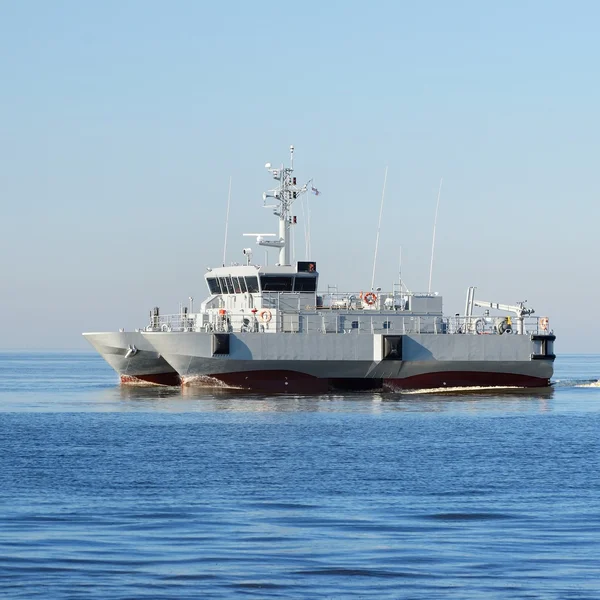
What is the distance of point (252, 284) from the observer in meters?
62.2

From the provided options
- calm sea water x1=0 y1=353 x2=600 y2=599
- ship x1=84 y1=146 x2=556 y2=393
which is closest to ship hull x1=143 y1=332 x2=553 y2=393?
ship x1=84 y1=146 x2=556 y2=393

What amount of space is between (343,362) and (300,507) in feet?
116

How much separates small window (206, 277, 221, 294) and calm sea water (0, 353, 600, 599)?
18.1 meters

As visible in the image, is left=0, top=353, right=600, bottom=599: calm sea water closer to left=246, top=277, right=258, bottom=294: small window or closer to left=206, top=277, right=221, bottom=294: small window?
left=246, top=277, right=258, bottom=294: small window

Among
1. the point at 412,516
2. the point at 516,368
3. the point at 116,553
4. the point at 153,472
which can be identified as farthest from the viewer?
the point at 516,368

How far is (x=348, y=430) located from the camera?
4288 centimetres

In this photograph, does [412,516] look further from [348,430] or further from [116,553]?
[348,430]

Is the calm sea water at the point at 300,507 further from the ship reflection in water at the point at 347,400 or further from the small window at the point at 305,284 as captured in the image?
the small window at the point at 305,284

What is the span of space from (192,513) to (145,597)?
23.0ft

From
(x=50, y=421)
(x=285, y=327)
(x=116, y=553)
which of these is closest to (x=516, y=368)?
(x=285, y=327)

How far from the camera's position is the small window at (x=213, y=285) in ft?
216

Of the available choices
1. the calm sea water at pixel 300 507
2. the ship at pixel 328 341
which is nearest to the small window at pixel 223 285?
the ship at pixel 328 341

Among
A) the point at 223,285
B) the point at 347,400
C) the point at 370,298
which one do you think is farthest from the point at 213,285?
the point at 347,400

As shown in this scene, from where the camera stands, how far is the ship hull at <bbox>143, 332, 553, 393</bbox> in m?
59.0
